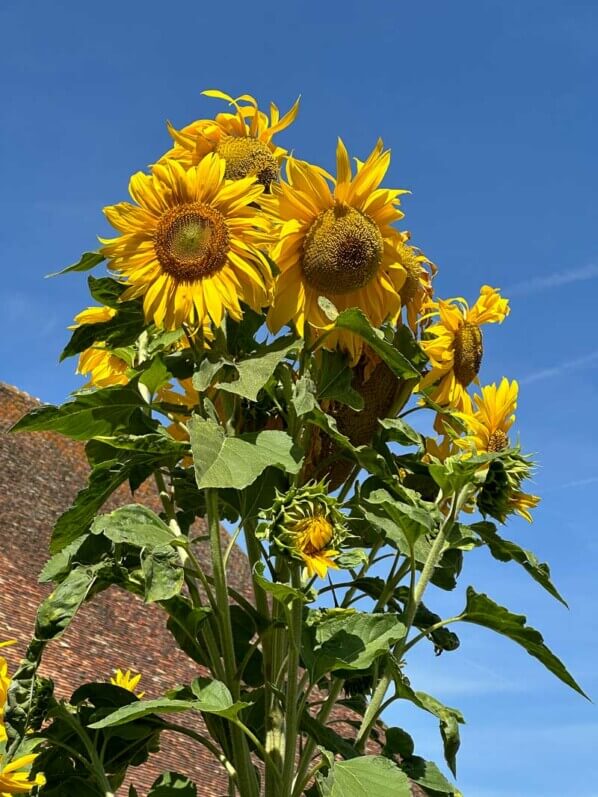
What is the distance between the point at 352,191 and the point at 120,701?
1.35m

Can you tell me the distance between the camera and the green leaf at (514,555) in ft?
8.14

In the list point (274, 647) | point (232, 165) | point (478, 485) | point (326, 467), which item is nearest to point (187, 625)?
point (274, 647)

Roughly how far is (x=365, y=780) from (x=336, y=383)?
0.85 m

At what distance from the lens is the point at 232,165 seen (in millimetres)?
2701

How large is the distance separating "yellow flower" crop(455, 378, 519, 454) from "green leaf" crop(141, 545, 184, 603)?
0.80 m

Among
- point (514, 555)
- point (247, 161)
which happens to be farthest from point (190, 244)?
point (514, 555)

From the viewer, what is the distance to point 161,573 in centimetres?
228

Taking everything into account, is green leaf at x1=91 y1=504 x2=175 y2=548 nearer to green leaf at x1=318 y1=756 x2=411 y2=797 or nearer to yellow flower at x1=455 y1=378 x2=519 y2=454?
green leaf at x1=318 y1=756 x2=411 y2=797

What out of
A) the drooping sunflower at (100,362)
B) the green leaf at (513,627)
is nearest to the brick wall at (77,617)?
the drooping sunflower at (100,362)

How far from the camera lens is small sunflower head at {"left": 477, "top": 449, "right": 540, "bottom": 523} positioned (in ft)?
7.81

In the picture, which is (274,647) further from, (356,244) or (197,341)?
(356,244)

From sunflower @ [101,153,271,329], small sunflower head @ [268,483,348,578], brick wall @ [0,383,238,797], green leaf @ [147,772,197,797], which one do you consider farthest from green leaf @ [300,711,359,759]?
brick wall @ [0,383,238,797]

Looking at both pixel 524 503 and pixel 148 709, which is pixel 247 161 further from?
pixel 148 709

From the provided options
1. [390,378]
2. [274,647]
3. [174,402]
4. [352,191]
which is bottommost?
[274,647]
